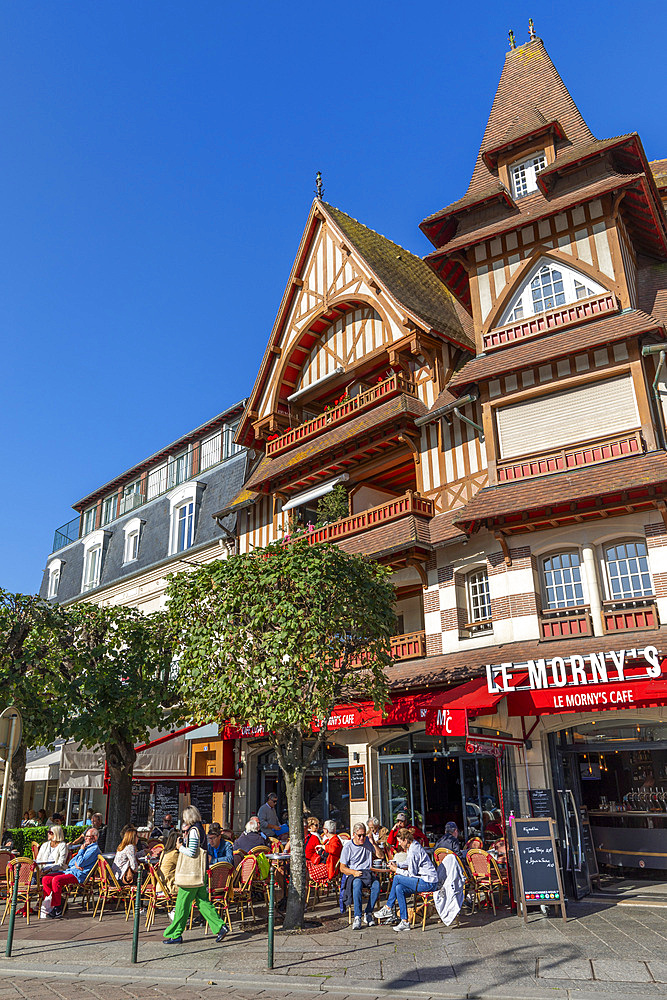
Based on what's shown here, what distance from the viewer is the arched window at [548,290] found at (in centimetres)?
1691

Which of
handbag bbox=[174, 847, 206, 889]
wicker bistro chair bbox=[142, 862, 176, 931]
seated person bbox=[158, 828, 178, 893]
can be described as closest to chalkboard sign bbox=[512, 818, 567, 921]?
handbag bbox=[174, 847, 206, 889]

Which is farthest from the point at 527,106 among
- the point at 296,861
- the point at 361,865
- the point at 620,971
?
the point at 620,971

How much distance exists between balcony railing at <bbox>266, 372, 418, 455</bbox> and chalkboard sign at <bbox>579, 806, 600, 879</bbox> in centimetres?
1046

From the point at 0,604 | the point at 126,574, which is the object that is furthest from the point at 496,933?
the point at 126,574

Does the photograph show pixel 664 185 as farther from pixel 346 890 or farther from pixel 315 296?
pixel 346 890

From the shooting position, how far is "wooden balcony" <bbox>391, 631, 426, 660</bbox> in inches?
701

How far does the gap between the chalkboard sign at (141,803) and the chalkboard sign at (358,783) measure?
795 cm

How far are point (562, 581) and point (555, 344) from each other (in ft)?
16.6

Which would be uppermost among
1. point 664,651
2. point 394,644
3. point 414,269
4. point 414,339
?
point 414,269

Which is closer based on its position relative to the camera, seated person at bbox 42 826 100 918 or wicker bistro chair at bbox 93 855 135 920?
wicker bistro chair at bbox 93 855 135 920

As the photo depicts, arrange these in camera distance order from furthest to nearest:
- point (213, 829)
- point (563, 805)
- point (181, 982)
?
point (563, 805) → point (213, 829) → point (181, 982)

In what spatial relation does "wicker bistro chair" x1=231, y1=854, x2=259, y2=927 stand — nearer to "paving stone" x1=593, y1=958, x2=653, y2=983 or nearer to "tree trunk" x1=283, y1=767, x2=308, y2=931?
"tree trunk" x1=283, y1=767, x2=308, y2=931

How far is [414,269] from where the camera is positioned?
78.3 feet

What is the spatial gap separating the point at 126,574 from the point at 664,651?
20763mm
